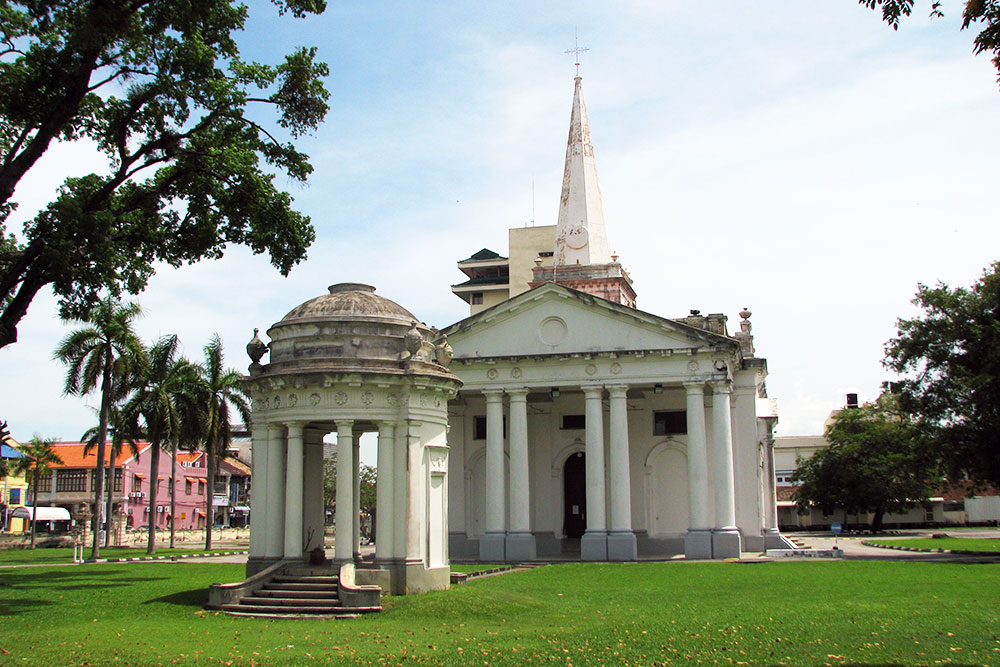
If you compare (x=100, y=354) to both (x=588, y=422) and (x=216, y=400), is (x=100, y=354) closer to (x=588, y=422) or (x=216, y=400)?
(x=216, y=400)

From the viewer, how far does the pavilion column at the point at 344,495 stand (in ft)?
65.0

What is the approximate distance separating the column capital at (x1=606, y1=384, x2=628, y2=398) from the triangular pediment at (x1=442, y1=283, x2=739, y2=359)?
1.37m

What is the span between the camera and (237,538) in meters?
66.3

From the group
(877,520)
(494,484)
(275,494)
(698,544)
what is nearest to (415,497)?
(275,494)

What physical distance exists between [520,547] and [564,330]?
27.9 feet

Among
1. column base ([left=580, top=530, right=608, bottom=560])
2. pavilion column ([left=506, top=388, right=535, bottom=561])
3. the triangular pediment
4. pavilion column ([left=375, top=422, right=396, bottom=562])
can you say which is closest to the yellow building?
the triangular pediment

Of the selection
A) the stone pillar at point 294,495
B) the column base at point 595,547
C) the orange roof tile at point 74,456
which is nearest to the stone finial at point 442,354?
the stone pillar at point 294,495

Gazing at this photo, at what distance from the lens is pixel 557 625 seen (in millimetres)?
16703

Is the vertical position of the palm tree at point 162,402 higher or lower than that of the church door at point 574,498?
higher

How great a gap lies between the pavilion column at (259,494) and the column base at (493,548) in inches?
699

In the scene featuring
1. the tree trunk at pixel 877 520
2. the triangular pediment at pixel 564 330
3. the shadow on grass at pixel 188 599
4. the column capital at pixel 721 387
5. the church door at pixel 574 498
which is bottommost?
the tree trunk at pixel 877 520

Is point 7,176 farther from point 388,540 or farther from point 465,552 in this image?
point 465,552

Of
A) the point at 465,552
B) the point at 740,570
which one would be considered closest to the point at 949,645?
the point at 740,570

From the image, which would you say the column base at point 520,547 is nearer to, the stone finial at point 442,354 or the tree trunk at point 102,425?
the tree trunk at point 102,425
